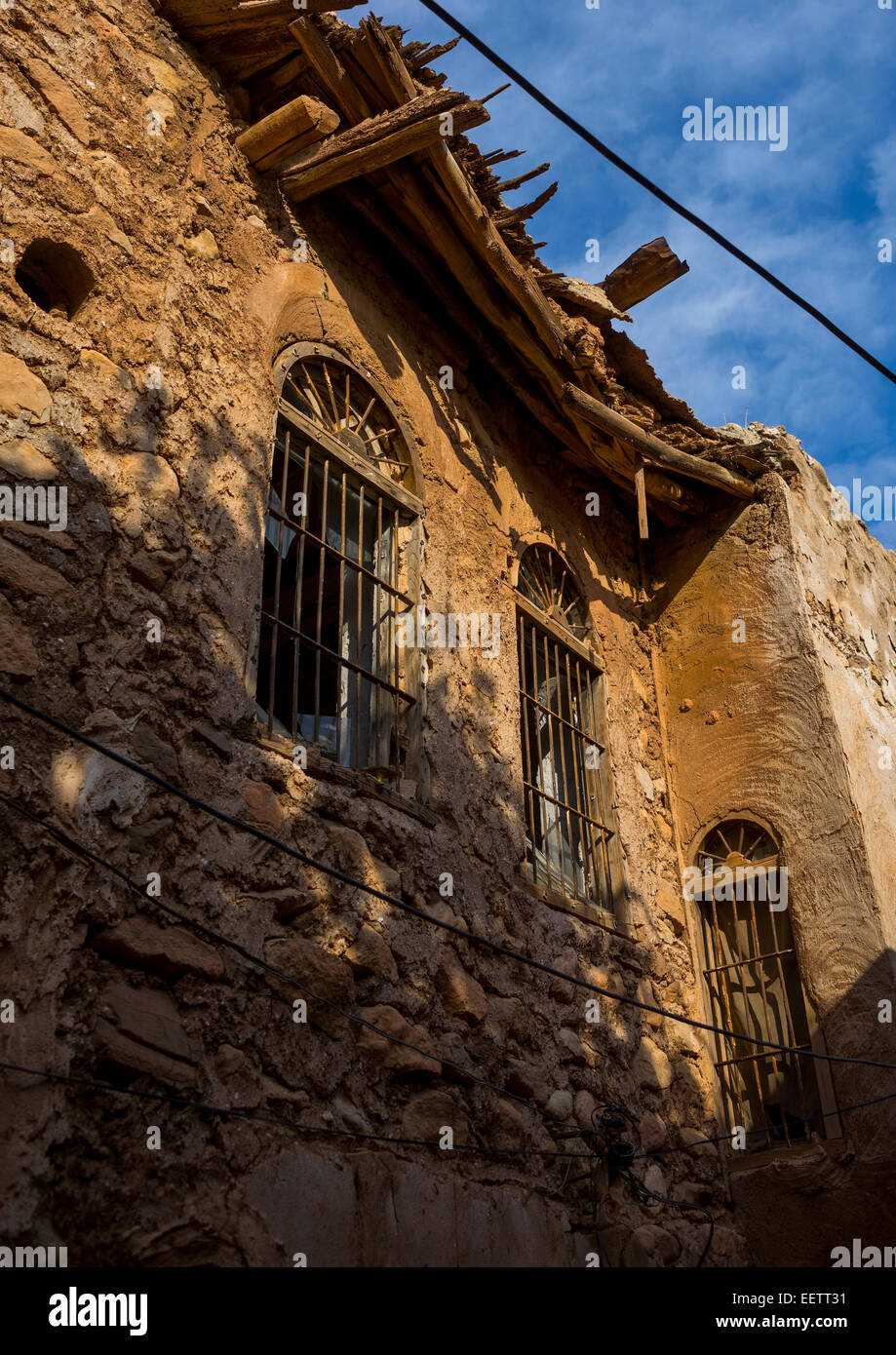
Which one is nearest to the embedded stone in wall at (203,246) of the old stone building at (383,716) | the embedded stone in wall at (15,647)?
the old stone building at (383,716)

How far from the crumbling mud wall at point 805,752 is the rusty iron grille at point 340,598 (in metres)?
2.60

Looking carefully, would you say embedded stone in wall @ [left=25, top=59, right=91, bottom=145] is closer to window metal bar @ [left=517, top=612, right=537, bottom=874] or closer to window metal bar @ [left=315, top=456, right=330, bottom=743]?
window metal bar @ [left=315, top=456, right=330, bottom=743]

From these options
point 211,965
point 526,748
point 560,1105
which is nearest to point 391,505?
point 526,748

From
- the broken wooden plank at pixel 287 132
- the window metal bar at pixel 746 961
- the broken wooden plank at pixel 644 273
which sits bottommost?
the window metal bar at pixel 746 961

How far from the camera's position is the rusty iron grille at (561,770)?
241 inches

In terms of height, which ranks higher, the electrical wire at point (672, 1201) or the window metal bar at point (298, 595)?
the window metal bar at point (298, 595)

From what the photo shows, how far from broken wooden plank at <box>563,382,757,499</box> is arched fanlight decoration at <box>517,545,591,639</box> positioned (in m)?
0.80

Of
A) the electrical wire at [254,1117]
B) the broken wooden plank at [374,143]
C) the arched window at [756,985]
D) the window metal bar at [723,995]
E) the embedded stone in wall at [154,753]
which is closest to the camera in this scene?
the electrical wire at [254,1117]

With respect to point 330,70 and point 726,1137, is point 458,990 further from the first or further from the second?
point 330,70

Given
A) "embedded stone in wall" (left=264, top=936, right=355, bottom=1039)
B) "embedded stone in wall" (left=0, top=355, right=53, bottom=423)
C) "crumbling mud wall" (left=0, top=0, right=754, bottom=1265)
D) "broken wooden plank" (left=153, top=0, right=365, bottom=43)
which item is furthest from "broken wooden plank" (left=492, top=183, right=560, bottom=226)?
"embedded stone in wall" (left=264, top=936, right=355, bottom=1039)

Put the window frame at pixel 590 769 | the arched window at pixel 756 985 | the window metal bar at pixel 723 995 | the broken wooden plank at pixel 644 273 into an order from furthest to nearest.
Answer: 1. the broken wooden plank at pixel 644 273
2. the window metal bar at pixel 723 995
3. the arched window at pixel 756 985
4. the window frame at pixel 590 769

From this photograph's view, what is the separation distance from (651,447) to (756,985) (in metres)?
3.19

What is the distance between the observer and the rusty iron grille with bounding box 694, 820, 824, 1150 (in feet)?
20.5

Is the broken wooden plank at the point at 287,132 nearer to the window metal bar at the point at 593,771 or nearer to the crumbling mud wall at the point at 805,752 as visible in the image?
the window metal bar at the point at 593,771
